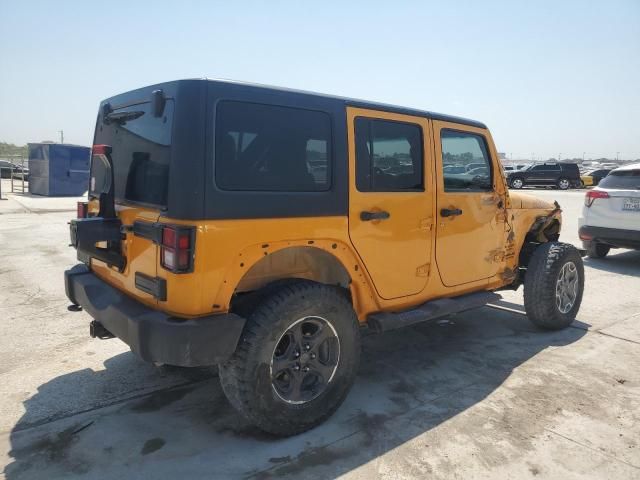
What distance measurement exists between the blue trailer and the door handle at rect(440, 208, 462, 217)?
691 inches

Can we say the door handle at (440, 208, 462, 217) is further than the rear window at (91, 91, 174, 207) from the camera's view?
Yes

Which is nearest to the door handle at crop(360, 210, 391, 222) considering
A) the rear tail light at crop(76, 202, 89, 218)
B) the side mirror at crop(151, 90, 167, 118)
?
the side mirror at crop(151, 90, 167, 118)

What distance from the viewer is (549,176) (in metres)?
31.5

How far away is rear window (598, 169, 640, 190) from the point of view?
8.00m

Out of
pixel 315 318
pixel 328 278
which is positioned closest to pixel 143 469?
pixel 315 318

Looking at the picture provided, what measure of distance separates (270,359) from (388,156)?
1615 mm

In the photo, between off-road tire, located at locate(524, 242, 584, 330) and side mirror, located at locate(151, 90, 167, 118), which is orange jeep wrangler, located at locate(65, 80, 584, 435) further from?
off-road tire, located at locate(524, 242, 584, 330)

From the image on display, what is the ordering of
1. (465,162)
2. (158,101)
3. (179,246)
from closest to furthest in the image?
(179,246) < (158,101) < (465,162)

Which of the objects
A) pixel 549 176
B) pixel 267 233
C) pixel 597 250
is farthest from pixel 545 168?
pixel 267 233

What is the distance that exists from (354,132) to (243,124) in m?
0.83

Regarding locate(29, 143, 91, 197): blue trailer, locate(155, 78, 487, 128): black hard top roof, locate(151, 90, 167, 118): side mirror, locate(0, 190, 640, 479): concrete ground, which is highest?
locate(29, 143, 91, 197): blue trailer

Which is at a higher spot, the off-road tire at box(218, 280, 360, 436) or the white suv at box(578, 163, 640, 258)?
the white suv at box(578, 163, 640, 258)

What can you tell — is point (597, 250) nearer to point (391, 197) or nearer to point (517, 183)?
point (391, 197)

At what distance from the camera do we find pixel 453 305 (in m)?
3.91
